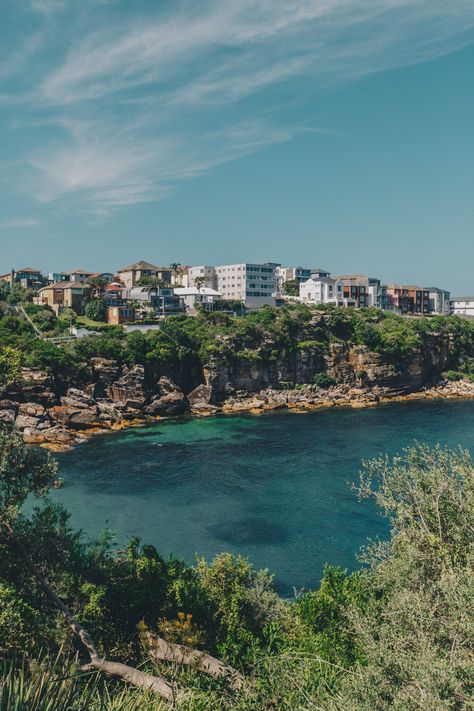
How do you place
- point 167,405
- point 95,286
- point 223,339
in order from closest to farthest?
point 167,405 < point 223,339 < point 95,286

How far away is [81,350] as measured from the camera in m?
77.2

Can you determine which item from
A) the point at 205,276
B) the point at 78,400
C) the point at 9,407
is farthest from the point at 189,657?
the point at 205,276

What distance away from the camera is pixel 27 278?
128 m

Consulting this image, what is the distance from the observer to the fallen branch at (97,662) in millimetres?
16328

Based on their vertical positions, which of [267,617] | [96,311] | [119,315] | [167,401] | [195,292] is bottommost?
[267,617]

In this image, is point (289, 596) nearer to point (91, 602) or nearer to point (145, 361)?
point (91, 602)

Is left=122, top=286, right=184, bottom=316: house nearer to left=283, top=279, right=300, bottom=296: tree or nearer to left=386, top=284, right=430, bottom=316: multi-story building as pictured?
left=283, top=279, right=300, bottom=296: tree

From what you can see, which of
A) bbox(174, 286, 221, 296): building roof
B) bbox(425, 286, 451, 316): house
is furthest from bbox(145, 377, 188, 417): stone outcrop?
bbox(425, 286, 451, 316): house

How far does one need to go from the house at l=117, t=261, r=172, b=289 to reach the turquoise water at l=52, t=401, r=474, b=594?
2755 inches

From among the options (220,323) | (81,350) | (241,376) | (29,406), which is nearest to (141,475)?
(29,406)

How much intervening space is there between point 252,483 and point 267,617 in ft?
89.3

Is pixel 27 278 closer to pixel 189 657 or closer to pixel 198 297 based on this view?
pixel 198 297

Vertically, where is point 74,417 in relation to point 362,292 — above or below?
below

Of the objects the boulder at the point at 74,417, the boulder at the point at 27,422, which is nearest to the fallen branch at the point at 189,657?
the boulder at the point at 27,422
